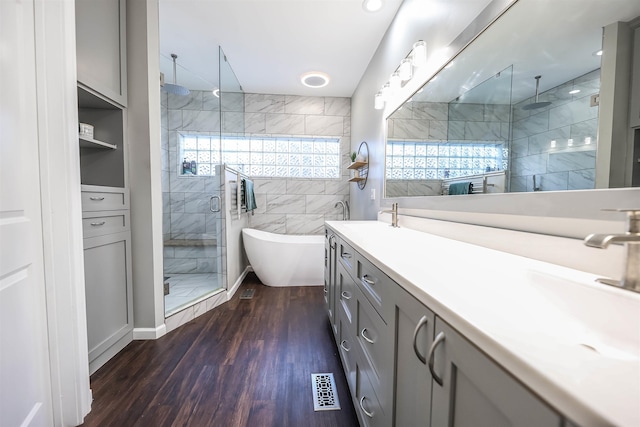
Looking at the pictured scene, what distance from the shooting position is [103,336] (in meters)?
1.67

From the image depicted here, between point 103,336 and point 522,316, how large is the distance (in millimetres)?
2173

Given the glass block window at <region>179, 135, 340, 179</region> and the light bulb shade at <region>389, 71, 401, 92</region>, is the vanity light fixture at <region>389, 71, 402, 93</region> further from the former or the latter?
the glass block window at <region>179, 135, 340, 179</region>

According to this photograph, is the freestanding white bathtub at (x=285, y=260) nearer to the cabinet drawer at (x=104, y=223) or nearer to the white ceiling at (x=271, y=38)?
the cabinet drawer at (x=104, y=223)

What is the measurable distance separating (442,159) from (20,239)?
6.66 ft

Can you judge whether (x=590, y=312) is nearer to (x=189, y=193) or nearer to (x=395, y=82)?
(x=395, y=82)

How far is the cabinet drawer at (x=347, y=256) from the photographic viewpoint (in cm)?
130

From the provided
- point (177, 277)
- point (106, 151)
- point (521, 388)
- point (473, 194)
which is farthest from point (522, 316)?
point (177, 277)

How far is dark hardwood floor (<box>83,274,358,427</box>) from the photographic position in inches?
50.8

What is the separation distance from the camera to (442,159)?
1.63m

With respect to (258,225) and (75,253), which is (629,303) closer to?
(75,253)

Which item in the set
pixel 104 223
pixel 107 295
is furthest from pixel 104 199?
pixel 107 295

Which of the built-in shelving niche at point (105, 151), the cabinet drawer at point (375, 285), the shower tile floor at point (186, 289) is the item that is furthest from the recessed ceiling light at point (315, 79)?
the cabinet drawer at point (375, 285)

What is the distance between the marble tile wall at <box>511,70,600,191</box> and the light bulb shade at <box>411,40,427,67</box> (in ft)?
2.94

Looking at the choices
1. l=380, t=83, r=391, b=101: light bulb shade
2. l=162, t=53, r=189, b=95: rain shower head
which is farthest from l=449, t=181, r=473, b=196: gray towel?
l=162, t=53, r=189, b=95: rain shower head
